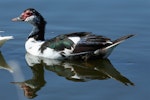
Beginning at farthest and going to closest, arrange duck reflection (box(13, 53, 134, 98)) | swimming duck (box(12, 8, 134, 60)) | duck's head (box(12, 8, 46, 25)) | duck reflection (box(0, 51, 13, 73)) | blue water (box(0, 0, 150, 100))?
duck's head (box(12, 8, 46, 25)) → swimming duck (box(12, 8, 134, 60)) → duck reflection (box(0, 51, 13, 73)) → duck reflection (box(13, 53, 134, 98)) → blue water (box(0, 0, 150, 100))

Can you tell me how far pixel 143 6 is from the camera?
13.7m

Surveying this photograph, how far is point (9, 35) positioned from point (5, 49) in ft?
2.06

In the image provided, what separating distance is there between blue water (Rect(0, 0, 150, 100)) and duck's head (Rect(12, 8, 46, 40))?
408 millimetres

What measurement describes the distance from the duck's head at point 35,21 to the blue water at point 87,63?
408mm

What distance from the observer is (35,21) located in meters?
11.9

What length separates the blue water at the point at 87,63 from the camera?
973 centimetres

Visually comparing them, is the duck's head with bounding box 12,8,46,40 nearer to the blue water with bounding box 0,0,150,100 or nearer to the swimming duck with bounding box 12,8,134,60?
the swimming duck with bounding box 12,8,134,60

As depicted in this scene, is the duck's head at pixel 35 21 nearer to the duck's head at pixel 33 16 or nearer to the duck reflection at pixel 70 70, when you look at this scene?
the duck's head at pixel 33 16

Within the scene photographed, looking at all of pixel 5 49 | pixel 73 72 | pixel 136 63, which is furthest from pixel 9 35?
pixel 136 63

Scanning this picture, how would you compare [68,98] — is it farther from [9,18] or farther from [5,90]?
[9,18]

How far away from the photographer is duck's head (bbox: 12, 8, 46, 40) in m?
11.8

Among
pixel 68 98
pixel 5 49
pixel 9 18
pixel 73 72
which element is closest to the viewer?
pixel 68 98

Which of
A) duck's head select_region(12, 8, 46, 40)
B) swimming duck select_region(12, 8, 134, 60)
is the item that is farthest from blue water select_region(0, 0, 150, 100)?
duck's head select_region(12, 8, 46, 40)

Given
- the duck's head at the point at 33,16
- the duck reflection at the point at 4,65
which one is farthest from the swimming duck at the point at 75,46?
the duck reflection at the point at 4,65
